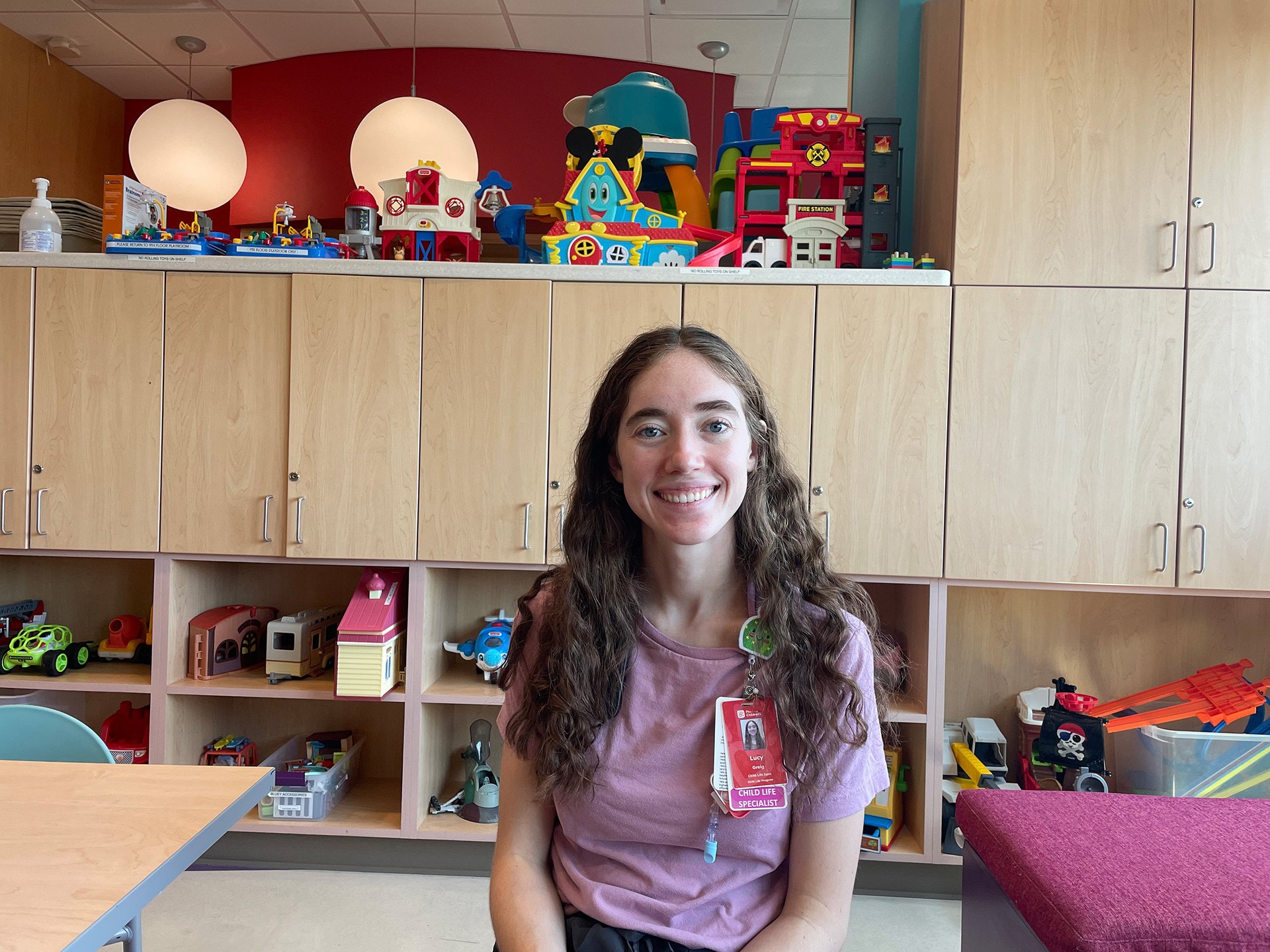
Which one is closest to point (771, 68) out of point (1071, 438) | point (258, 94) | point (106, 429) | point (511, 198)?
point (511, 198)

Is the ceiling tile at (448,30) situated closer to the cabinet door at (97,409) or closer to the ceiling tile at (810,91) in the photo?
the ceiling tile at (810,91)

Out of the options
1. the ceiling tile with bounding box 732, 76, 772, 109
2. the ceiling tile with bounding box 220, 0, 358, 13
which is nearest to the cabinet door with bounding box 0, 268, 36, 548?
the ceiling tile with bounding box 220, 0, 358, 13

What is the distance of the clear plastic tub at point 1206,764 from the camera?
235 centimetres

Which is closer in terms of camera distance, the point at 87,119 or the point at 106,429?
the point at 106,429

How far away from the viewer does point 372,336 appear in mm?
2574

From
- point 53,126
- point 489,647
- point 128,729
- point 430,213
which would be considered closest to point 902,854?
point 489,647

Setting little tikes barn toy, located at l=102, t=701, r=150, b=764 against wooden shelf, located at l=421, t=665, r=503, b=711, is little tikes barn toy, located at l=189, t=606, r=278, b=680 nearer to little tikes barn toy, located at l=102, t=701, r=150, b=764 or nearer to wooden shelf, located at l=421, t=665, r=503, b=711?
little tikes barn toy, located at l=102, t=701, r=150, b=764

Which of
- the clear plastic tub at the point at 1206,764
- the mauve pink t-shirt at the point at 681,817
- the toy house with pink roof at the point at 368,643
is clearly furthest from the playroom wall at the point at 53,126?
the clear plastic tub at the point at 1206,764

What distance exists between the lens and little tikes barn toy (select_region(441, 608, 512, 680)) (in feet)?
8.83

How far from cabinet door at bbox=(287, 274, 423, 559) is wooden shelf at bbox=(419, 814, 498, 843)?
31.6 inches

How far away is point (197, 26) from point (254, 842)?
3.81m

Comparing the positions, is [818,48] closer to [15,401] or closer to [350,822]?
[15,401]

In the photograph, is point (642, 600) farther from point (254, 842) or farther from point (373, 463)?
point (254, 842)

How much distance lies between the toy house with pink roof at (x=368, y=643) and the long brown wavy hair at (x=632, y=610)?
1.31 m
